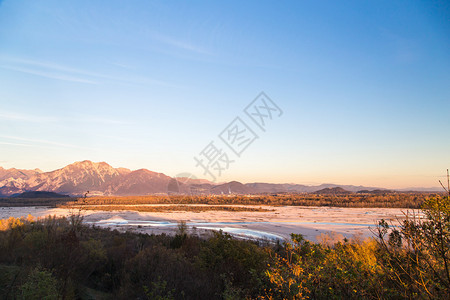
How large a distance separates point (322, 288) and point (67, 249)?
559cm

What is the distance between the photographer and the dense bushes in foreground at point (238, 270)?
10.9 ft

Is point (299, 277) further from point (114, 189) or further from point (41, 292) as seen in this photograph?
point (114, 189)

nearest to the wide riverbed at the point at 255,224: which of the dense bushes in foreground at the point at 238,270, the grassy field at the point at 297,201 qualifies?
the dense bushes in foreground at the point at 238,270

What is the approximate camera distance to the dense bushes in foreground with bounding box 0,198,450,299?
10.9 ft

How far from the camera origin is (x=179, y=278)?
20.6ft

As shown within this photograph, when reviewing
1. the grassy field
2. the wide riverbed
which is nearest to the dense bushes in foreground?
the wide riverbed

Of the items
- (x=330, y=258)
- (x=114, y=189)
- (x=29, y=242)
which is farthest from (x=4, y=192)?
(x=330, y=258)

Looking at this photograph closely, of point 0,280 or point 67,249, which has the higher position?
point 67,249

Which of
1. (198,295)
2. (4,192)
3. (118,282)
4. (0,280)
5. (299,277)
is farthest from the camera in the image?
(4,192)

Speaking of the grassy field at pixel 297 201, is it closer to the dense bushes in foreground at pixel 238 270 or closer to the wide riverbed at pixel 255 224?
the wide riverbed at pixel 255 224

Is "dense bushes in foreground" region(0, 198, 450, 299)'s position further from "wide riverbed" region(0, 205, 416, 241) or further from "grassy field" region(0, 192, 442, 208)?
"grassy field" region(0, 192, 442, 208)

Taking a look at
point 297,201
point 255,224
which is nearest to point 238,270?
point 255,224

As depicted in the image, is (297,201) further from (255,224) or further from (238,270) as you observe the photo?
(238,270)

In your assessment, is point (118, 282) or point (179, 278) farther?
point (118, 282)
